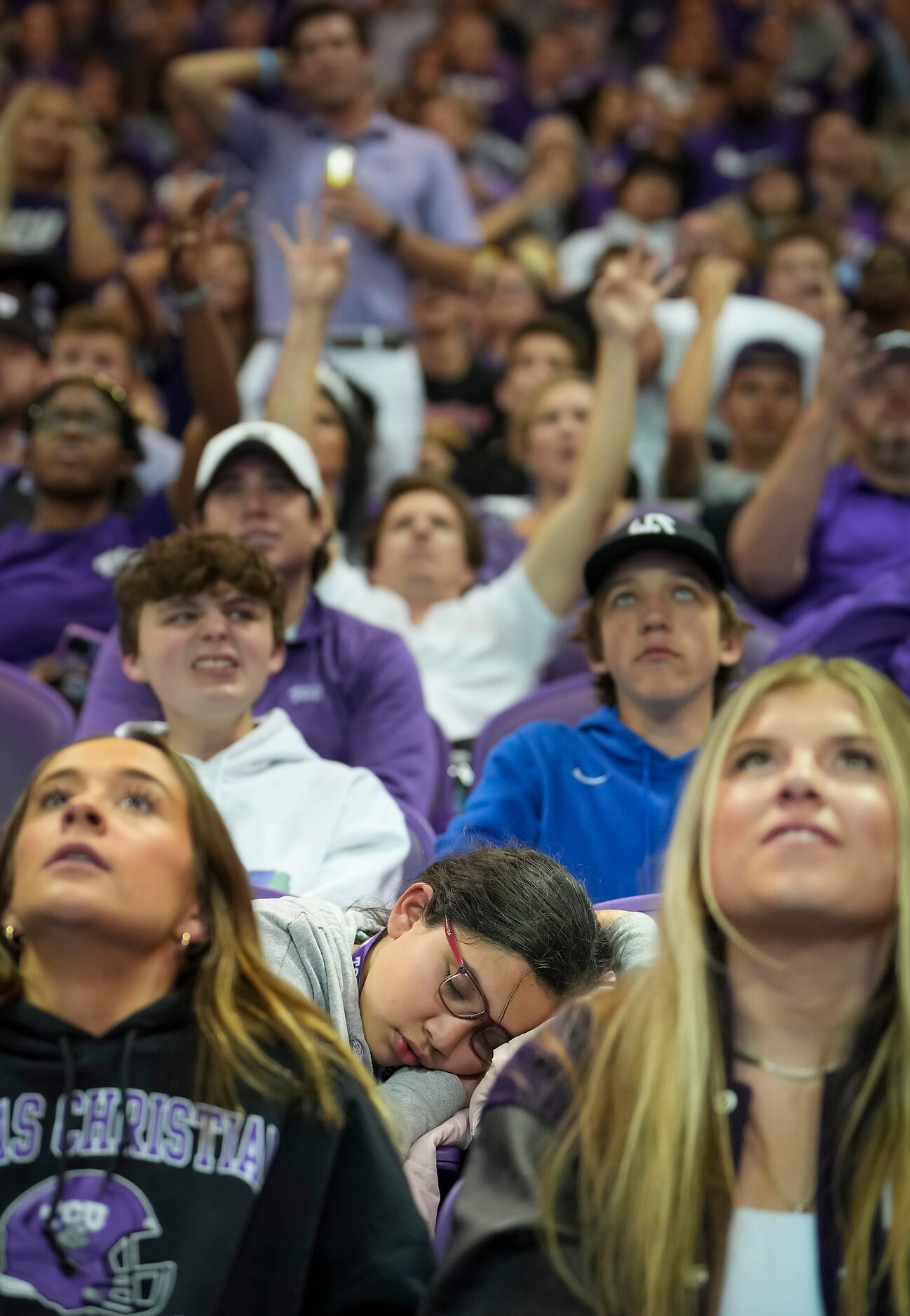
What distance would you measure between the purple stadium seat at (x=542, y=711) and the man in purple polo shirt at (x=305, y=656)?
0.12m

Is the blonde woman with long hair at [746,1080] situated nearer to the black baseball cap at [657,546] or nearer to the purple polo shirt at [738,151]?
the black baseball cap at [657,546]

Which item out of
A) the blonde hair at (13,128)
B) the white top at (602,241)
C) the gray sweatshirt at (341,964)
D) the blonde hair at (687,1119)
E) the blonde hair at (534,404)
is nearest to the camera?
the blonde hair at (687,1119)

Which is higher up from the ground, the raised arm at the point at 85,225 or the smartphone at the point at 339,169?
the raised arm at the point at 85,225

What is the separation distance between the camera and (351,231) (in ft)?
17.4

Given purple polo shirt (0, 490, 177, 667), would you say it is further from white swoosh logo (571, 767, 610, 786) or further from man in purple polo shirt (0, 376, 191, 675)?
white swoosh logo (571, 767, 610, 786)

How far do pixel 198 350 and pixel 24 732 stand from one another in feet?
3.93

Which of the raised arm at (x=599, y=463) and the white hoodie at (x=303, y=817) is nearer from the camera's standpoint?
the white hoodie at (x=303, y=817)

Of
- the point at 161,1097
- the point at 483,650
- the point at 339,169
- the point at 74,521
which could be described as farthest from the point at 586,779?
the point at 339,169

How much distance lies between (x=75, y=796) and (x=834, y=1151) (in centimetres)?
85

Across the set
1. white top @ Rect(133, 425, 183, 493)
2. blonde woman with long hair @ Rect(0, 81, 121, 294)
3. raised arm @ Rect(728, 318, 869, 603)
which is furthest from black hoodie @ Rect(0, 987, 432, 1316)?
blonde woman with long hair @ Rect(0, 81, 121, 294)

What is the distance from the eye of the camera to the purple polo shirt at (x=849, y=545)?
13.4 feet

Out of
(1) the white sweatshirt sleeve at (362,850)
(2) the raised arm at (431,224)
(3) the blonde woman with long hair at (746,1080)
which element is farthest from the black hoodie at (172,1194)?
(2) the raised arm at (431,224)

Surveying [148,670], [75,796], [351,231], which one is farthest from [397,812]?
[351,231]

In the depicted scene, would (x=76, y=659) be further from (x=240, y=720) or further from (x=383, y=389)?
(x=383, y=389)
